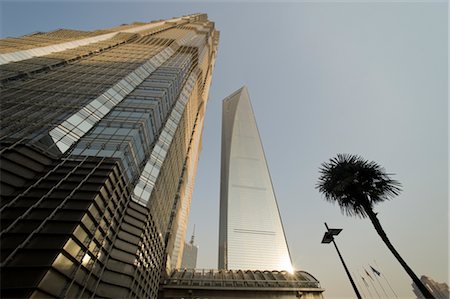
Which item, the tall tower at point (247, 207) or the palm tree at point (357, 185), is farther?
the tall tower at point (247, 207)

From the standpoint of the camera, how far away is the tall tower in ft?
259

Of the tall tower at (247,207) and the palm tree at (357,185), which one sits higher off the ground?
the tall tower at (247,207)

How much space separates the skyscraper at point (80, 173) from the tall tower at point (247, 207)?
61.1 m

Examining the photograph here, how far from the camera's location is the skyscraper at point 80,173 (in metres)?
8.32

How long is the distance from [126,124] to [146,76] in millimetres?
12339

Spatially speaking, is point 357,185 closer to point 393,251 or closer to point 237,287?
point 393,251

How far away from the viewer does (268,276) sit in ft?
80.6

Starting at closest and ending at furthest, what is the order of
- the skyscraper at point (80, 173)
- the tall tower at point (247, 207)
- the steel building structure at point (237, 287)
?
the skyscraper at point (80, 173)
the steel building structure at point (237, 287)
the tall tower at point (247, 207)

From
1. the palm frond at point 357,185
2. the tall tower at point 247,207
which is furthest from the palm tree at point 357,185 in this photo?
the tall tower at point 247,207

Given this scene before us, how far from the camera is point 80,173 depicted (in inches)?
464

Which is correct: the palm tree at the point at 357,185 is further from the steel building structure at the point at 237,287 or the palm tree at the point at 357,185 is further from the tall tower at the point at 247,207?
the tall tower at the point at 247,207

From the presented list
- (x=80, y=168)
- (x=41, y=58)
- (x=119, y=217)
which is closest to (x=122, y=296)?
(x=119, y=217)

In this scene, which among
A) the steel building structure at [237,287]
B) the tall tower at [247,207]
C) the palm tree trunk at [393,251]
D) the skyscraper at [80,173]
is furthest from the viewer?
the tall tower at [247,207]

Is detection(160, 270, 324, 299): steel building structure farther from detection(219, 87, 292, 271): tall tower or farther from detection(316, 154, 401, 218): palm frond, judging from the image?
detection(219, 87, 292, 271): tall tower
